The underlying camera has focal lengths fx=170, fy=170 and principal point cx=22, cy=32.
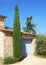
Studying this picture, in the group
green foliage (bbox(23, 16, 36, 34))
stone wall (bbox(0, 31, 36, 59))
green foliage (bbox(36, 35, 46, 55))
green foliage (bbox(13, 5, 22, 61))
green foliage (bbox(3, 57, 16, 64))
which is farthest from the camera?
green foliage (bbox(23, 16, 36, 34))

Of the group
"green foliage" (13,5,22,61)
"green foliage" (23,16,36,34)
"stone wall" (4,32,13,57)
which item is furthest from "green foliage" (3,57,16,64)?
"green foliage" (23,16,36,34)

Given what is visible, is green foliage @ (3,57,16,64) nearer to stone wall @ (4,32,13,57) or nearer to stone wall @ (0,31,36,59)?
stone wall @ (0,31,36,59)

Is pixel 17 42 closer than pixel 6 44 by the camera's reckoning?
Yes

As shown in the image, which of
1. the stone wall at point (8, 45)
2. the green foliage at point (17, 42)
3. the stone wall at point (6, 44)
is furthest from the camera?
the stone wall at point (8, 45)

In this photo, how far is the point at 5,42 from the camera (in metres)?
21.3

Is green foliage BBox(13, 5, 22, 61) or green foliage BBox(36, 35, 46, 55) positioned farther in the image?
green foliage BBox(36, 35, 46, 55)

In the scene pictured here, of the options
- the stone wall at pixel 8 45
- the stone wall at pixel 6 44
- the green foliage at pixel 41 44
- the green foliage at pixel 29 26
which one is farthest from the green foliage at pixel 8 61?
the green foliage at pixel 29 26

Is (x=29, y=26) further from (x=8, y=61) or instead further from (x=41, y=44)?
(x=8, y=61)

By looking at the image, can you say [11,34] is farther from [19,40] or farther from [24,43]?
[24,43]

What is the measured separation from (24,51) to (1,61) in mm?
5144

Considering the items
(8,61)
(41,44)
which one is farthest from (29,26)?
(8,61)

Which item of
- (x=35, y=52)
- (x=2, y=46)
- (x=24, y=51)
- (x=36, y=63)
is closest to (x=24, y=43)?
(x=24, y=51)

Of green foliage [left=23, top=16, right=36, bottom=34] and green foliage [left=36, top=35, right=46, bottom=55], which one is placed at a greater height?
green foliage [left=23, top=16, right=36, bottom=34]

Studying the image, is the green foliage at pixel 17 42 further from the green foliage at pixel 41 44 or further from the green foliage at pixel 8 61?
the green foliage at pixel 41 44
